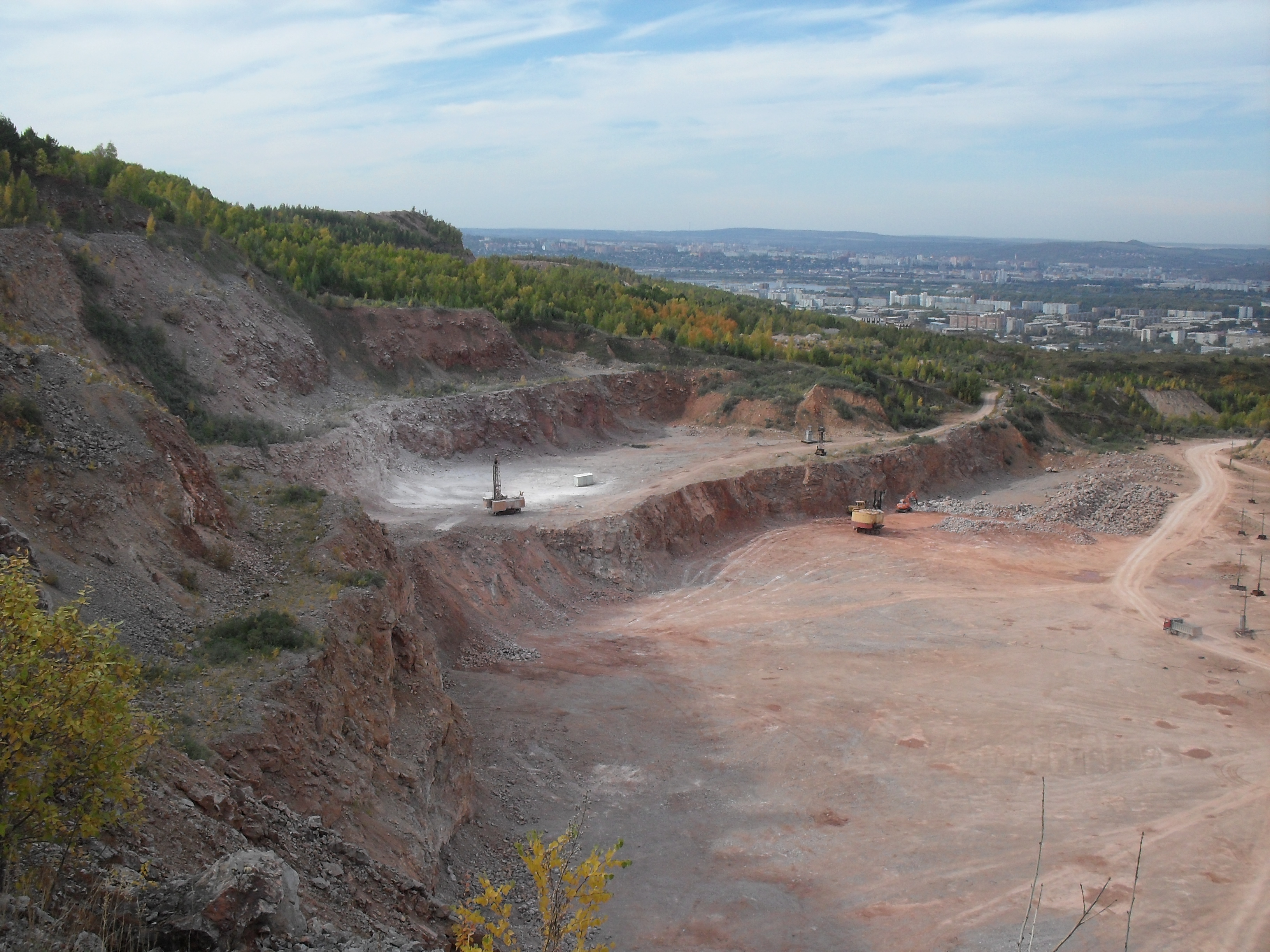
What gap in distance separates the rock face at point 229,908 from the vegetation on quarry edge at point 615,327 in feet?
65.3

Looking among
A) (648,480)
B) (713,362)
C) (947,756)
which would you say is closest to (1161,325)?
(713,362)

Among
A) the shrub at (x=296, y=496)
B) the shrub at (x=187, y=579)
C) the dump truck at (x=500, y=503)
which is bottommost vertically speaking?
the dump truck at (x=500, y=503)

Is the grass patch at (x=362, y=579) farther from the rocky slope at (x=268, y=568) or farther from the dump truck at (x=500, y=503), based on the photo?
the dump truck at (x=500, y=503)

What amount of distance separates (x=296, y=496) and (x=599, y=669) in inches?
324

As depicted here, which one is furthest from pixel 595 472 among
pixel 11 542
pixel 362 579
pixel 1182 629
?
pixel 11 542

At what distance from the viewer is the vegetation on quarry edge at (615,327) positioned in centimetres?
2866

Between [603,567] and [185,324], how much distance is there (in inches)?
590

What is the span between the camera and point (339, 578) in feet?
53.0

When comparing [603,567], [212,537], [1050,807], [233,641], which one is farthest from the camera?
[603,567]

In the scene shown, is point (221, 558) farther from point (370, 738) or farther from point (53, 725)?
point (53, 725)

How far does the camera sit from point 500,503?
97.7 ft

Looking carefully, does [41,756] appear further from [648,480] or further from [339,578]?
[648,480]

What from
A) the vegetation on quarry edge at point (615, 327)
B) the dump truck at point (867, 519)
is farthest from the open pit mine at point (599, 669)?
the vegetation on quarry edge at point (615, 327)

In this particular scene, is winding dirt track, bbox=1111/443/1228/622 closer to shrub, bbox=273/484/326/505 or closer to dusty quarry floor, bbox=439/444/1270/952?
dusty quarry floor, bbox=439/444/1270/952
